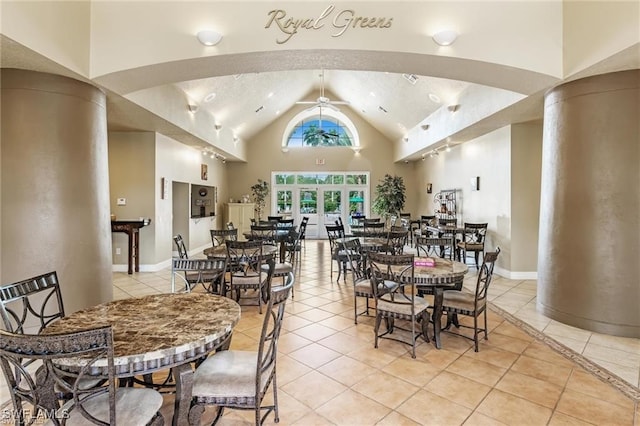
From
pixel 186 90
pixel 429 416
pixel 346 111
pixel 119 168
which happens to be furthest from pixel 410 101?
pixel 429 416

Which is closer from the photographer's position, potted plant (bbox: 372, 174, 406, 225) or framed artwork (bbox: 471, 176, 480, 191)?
framed artwork (bbox: 471, 176, 480, 191)

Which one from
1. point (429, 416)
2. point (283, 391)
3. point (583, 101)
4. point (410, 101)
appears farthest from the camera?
point (410, 101)

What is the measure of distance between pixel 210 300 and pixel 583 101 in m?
4.25

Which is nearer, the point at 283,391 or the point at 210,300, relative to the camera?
the point at 210,300

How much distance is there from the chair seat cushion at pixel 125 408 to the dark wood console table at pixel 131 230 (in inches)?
200

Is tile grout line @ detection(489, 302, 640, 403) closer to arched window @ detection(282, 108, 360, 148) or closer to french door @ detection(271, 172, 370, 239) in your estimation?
french door @ detection(271, 172, 370, 239)

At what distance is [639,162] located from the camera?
11.1 ft

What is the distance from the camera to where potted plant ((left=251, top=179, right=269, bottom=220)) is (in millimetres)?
11383

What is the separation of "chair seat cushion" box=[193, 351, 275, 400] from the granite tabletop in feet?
0.76

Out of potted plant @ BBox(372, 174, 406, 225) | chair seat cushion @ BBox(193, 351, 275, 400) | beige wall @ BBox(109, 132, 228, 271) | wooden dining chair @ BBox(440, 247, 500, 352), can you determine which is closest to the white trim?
wooden dining chair @ BBox(440, 247, 500, 352)

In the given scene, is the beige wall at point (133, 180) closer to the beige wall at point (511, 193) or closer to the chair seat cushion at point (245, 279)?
the chair seat cushion at point (245, 279)

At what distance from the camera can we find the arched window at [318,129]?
38.9ft

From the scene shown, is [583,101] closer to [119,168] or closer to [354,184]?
[119,168]

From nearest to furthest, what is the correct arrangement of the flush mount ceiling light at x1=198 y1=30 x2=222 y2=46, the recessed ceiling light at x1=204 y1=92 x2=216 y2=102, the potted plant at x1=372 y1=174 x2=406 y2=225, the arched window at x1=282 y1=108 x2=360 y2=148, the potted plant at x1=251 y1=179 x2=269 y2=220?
the flush mount ceiling light at x1=198 y1=30 x2=222 y2=46 < the recessed ceiling light at x1=204 y1=92 x2=216 y2=102 < the potted plant at x1=372 y1=174 x2=406 y2=225 < the potted plant at x1=251 y1=179 x2=269 y2=220 < the arched window at x1=282 y1=108 x2=360 y2=148
